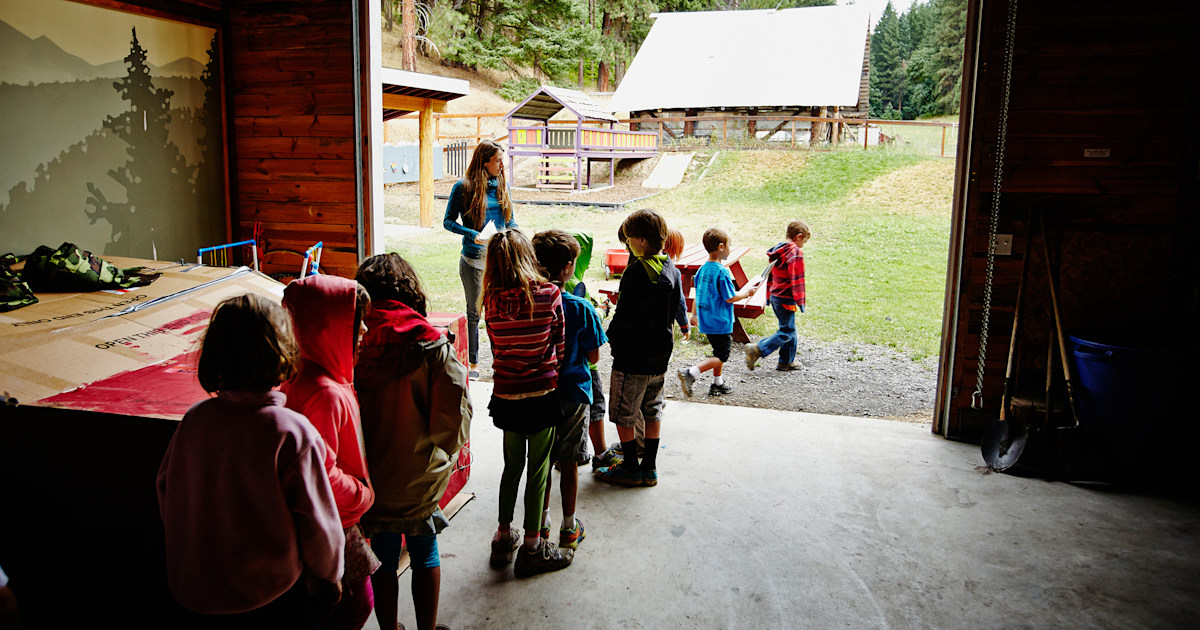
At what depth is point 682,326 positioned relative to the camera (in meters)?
3.84

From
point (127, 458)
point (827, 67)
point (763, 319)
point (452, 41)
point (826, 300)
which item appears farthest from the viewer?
point (452, 41)

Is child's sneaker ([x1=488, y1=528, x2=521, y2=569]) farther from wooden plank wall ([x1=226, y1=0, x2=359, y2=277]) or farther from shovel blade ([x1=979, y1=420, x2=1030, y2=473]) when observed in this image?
wooden plank wall ([x1=226, y1=0, x2=359, y2=277])

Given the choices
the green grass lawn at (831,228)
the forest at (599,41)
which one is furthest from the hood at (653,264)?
the forest at (599,41)

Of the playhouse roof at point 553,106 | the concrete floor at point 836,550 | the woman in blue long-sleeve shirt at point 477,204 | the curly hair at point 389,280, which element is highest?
the playhouse roof at point 553,106

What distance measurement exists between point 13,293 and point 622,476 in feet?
9.69

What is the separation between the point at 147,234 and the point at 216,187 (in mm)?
620

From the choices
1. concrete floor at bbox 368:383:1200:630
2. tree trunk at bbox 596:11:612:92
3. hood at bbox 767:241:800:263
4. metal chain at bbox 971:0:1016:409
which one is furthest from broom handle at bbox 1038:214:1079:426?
tree trunk at bbox 596:11:612:92

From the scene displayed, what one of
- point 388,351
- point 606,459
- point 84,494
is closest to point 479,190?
point 606,459

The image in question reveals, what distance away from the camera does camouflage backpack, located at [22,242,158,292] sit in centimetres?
369

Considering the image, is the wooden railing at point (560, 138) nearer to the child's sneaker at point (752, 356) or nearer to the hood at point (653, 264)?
the child's sneaker at point (752, 356)

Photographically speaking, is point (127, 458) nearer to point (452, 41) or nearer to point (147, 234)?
point (147, 234)

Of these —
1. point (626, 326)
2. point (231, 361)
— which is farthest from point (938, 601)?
point (231, 361)

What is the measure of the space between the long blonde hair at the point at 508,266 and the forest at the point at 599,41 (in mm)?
20132

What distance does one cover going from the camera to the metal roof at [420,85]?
30.1 ft
